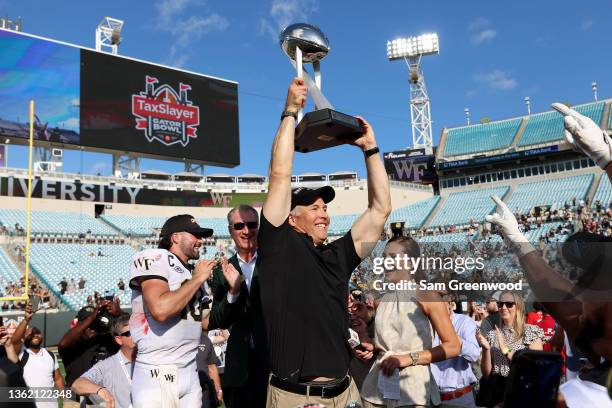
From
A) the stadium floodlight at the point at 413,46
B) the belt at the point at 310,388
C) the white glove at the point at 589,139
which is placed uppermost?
the stadium floodlight at the point at 413,46

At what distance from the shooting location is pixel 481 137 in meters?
48.4

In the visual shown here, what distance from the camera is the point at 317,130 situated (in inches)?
114

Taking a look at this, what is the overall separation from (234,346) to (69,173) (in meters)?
35.6

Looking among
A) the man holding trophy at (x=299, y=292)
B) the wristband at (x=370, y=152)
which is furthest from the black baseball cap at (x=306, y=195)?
the wristband at (x=370, y=152)

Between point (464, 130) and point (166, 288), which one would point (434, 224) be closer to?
point (464, 130)

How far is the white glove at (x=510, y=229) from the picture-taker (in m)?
2.58

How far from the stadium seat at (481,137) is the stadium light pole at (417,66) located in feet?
8.05

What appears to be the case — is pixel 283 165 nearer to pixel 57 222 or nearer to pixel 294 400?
pixel 294 400

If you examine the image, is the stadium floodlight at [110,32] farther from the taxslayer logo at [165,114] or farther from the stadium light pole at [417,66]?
the stadium light pole at [417,66]

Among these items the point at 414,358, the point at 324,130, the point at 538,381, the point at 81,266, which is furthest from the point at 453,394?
the point at 81,266

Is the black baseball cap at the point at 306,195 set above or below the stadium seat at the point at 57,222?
below

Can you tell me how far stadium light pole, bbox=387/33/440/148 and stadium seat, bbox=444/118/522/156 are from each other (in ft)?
8.05

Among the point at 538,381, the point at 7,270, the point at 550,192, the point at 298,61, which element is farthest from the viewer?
the point at 550,192

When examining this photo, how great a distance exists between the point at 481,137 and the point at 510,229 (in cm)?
4836
